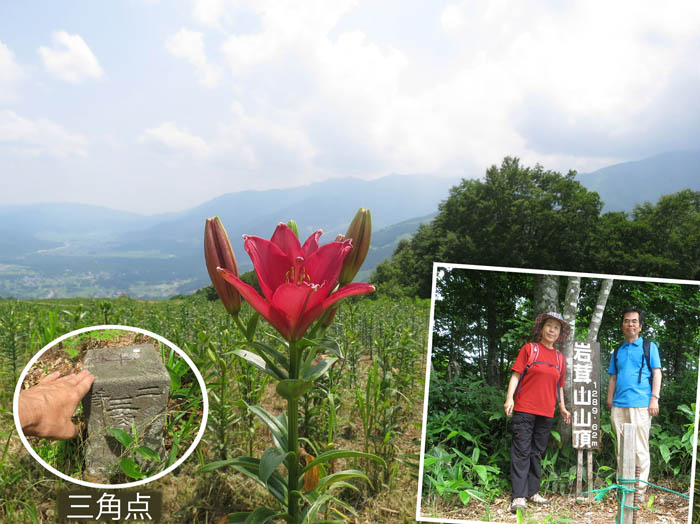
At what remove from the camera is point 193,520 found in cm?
220

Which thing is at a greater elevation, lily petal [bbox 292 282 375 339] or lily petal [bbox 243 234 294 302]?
Answer: lily petal [bbox 243 234 294 302]

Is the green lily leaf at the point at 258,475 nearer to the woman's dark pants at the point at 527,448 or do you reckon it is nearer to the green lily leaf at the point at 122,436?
the green lily leaf at the point at 122,436

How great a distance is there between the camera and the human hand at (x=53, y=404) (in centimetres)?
174

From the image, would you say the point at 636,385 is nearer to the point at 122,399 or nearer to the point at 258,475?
the point at 258,475

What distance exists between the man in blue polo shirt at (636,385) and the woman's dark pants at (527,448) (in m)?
0.31

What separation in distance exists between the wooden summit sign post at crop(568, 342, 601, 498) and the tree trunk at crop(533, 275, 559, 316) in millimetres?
→ 242

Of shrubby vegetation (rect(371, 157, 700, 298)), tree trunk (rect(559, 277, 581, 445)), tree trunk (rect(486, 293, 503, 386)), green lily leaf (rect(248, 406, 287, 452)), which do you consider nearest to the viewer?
green lily leaf (rect(248, 406, 287, 452))

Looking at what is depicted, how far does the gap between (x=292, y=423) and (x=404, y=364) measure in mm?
1761

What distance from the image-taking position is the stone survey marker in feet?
6.17

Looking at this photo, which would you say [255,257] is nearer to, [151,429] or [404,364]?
[151,429]

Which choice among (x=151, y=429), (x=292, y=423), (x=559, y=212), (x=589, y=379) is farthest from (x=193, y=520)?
(x=559, y=212)

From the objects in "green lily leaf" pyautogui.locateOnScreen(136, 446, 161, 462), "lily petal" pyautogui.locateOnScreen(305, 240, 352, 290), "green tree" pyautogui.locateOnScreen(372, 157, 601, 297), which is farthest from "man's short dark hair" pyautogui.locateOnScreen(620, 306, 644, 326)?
"green tree" pyautogui.locateOnScreen(372, 157, 601, 297)

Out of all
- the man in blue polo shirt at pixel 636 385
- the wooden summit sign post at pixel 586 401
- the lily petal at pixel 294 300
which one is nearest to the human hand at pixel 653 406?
the man in blue polo shirt at pixel 636 385

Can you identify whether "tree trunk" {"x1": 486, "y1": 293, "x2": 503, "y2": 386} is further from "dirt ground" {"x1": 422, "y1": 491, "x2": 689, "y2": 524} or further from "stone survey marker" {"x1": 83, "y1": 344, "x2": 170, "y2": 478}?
"stone survey marker" {"x1": 83, "y1": 344, "x2": 170, "y2": 478}
